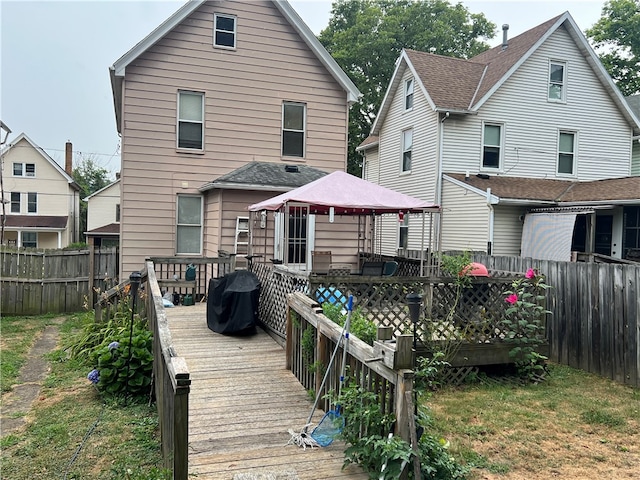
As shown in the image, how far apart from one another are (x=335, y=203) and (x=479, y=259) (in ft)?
13.0

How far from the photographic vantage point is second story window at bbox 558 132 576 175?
17.1m

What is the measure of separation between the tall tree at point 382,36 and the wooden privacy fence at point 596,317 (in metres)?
22.9

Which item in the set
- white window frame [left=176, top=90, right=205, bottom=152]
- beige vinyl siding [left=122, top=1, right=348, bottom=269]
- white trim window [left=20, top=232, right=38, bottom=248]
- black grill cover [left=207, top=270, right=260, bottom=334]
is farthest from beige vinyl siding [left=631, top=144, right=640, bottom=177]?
white trim window [left=20, top=232, right=38, bottom=248]

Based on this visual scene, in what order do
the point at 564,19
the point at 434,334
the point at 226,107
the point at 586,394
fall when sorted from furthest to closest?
the point at 564,19 → the point at 226,107 → the point at 434,334 → the point at 586,394

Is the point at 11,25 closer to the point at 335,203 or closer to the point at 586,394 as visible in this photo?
the point at 335,203

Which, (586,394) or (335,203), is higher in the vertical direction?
(335,203)

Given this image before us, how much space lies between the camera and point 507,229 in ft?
48.6

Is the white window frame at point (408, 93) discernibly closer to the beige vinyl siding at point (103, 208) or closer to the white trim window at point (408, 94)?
the white trim window at point (408, 94)

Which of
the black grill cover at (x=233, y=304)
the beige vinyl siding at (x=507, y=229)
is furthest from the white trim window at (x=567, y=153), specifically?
the black grill cover at (x=233, y=304)

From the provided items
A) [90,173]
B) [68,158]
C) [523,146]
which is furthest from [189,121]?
[90,173]

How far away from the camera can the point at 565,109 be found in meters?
16.9

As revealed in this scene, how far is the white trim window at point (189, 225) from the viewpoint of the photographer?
12.4 metres

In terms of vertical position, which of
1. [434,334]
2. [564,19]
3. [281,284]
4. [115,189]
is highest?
[564,19]

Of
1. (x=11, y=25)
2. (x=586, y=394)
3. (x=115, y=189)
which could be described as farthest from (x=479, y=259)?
(x=115, y=189)
